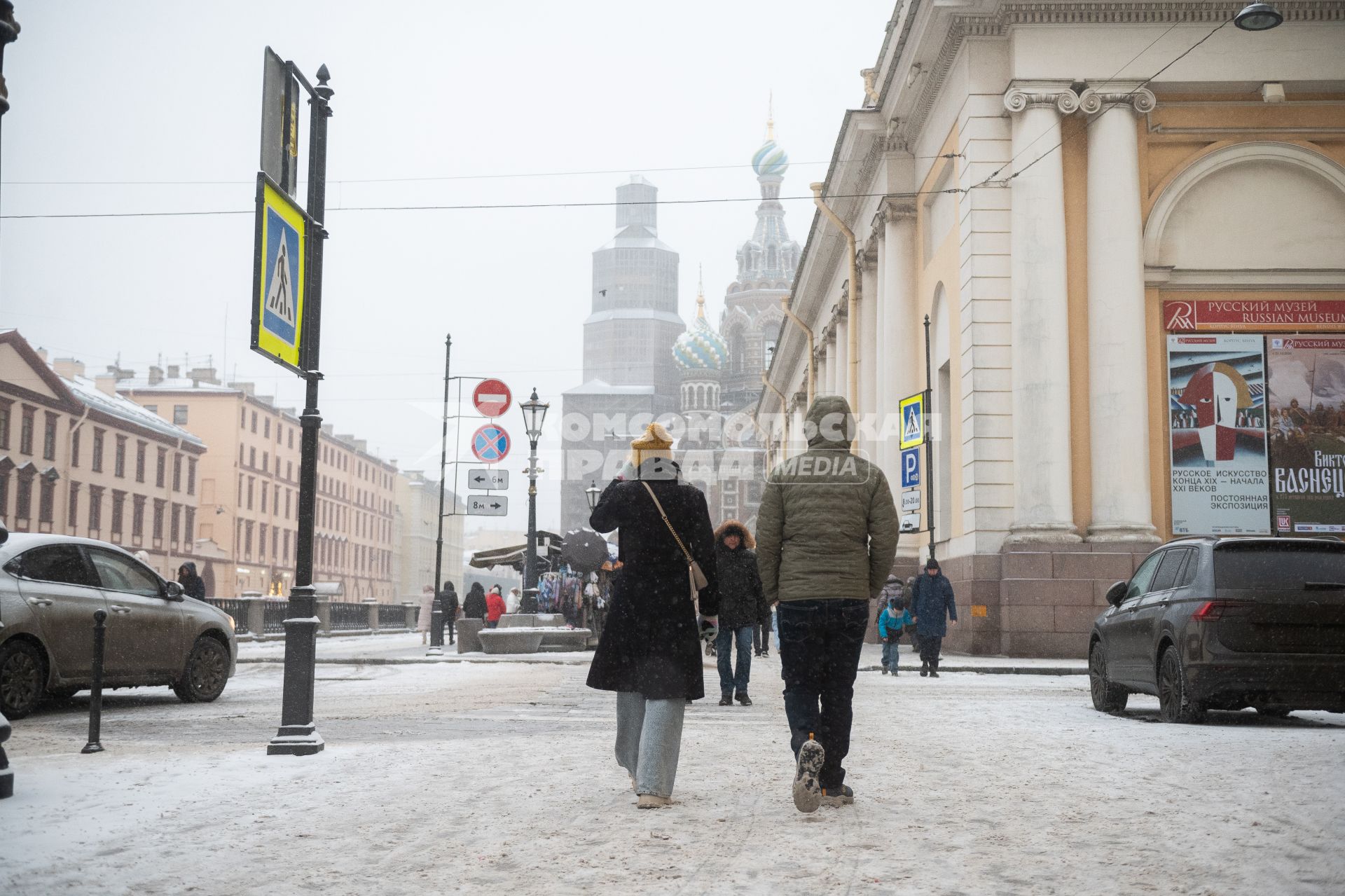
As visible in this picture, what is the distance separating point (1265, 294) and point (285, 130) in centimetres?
1842

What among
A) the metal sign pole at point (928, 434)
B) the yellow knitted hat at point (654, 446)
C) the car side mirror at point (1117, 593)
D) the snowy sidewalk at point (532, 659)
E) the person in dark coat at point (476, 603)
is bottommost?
the snowy sidewalk at point (532, 659)

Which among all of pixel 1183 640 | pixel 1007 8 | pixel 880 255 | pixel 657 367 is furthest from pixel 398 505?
pixel 1183 640

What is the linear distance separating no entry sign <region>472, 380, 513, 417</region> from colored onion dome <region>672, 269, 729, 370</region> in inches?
4732

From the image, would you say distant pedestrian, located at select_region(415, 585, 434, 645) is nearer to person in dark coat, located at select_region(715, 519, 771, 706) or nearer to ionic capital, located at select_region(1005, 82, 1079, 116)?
ionic capital, located at select_region(1005, 82, 1079, 116)

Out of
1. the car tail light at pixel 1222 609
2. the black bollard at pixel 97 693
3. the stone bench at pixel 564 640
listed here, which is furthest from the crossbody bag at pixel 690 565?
the stone bench at pixel 564 640

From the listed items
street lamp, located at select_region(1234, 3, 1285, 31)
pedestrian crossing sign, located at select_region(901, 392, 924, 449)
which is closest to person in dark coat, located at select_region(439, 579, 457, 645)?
pedestrian crossing sign, located at select_region(901, 392, 924, 449)

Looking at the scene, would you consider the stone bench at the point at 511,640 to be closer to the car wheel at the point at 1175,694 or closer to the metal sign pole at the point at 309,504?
the car wheel at the point at 1175,694

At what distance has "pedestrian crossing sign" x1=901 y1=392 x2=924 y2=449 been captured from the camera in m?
25.3

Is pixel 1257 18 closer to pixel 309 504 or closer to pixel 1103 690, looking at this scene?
pixel 1103 690

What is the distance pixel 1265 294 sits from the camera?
22.8 metres

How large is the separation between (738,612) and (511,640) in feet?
44.3

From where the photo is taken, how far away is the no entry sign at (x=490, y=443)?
27094 mm

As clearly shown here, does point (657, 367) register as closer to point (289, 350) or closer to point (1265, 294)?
point (1265, 294)

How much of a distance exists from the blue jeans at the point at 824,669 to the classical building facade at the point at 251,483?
222ft
